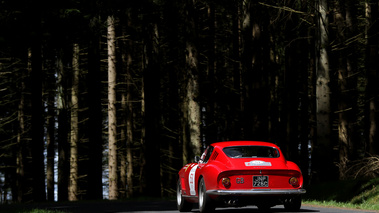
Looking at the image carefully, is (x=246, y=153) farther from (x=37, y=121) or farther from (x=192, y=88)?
(x=37, y=121)

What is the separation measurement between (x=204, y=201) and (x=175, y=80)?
73.5ft

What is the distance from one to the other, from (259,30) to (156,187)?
7321 mm

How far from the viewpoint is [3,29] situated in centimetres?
1104

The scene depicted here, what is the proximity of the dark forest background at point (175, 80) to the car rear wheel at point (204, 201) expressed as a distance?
4.21 m

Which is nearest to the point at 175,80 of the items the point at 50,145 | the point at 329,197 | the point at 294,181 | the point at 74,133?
the point at 74,133

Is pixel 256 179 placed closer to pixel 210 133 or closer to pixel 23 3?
pixel 23 3

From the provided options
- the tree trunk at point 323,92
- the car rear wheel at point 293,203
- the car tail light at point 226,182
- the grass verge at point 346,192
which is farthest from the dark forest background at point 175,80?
the car rear wheel at point 293,203

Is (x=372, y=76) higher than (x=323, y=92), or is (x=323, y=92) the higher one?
(x=372, y=76)

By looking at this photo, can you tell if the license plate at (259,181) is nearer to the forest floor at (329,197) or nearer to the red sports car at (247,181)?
the red sports car at (247,181)

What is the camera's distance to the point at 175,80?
116 feet

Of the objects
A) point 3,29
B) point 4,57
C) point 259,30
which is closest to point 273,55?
point 259,30

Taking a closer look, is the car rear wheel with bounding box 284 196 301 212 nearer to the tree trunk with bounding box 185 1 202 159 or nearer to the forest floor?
the forest floor

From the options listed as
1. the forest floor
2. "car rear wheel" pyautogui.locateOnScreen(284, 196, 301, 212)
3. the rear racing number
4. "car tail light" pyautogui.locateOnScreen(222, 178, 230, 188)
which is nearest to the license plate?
the rear racing number

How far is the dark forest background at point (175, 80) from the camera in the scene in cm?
2112
